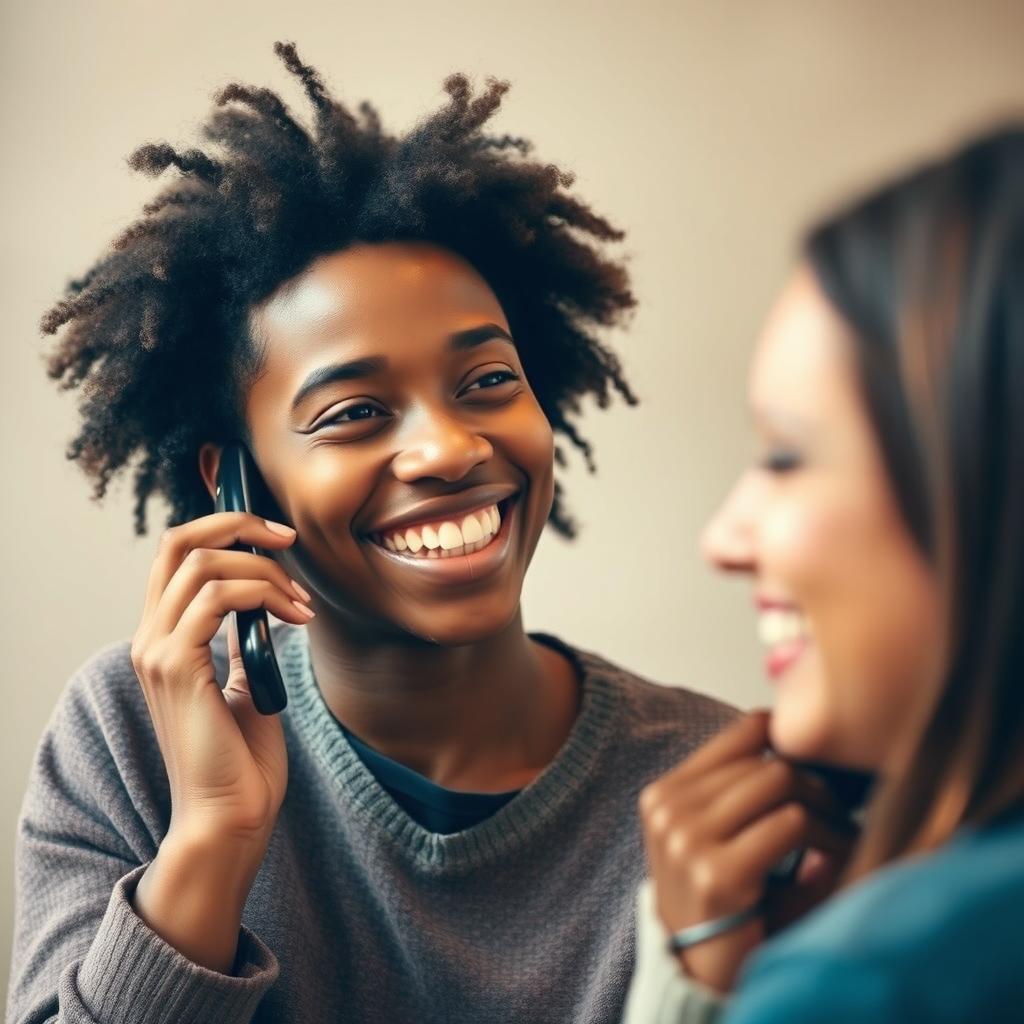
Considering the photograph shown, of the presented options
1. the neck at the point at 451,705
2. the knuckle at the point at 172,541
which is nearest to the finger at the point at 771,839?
the neck at the point at 451,705

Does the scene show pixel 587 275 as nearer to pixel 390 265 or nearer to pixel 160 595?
pixel 390 265

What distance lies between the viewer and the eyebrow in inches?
50.4

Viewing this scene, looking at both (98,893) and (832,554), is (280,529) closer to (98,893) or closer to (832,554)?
(98,893)

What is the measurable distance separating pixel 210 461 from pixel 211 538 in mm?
170

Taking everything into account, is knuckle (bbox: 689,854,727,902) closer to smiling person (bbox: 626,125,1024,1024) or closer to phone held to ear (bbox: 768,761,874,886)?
smiling person (bbox: 626,125,1024,1024)

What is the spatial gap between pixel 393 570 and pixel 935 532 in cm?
72

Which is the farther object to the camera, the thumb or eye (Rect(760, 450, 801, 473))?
the thumb

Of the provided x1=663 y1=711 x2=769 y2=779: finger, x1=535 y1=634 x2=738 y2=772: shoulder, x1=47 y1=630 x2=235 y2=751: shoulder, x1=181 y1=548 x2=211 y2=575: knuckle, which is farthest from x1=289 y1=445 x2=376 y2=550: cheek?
x1=663 y1=711 x2=769 y2=779: finger

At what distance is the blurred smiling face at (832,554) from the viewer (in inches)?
27.5

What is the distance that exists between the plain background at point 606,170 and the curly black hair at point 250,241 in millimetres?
393

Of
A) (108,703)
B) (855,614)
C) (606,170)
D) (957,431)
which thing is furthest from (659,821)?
(606,170)

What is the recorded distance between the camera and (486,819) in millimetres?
1378

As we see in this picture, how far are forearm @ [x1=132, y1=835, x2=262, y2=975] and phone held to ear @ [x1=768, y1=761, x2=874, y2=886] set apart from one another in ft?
1.67

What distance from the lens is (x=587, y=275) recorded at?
154 cm
